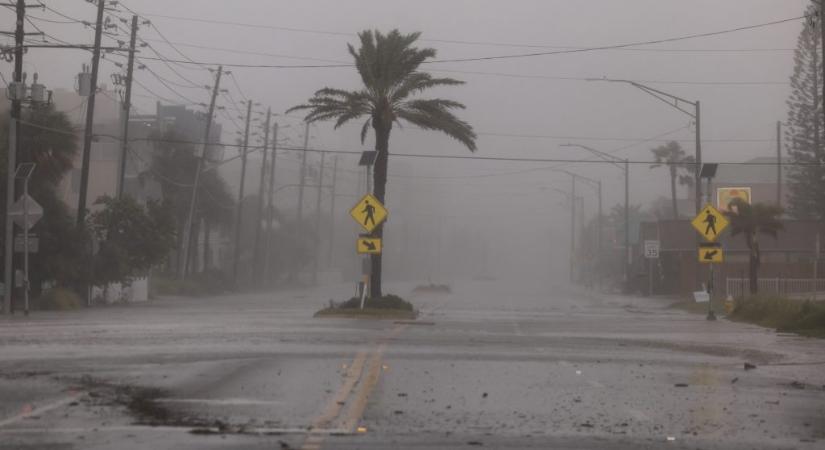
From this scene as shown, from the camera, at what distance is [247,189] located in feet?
465

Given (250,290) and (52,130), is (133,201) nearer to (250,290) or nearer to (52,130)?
(52,130)

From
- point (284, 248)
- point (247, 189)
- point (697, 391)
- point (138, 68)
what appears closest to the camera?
point (697, 391)

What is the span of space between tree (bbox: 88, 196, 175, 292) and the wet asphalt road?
26.0 metres

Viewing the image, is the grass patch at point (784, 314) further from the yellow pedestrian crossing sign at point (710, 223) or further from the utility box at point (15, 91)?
the utility box at point (15, 91)

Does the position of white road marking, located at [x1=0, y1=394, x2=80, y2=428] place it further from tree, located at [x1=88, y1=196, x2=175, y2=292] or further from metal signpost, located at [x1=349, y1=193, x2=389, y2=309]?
tree, located at [x1=88, y1=196, x2=175, y2=292]

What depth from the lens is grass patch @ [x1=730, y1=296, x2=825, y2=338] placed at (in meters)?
26.9

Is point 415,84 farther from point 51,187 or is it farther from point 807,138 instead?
point 807,138

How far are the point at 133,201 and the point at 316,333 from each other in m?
29.1

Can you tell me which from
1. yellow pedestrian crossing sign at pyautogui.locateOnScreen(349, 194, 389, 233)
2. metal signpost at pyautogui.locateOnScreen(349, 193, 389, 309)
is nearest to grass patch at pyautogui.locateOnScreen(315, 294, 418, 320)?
metal signpost at pyautogui.locateOnScreen(349, 193, 389, 309)

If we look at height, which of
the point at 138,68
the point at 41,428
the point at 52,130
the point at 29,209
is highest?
the point at 138,68

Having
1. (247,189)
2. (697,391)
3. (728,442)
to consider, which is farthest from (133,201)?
(247,189)

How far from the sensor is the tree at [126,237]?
47938mm

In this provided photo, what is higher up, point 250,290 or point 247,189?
point 247,189

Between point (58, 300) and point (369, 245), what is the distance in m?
13.5
